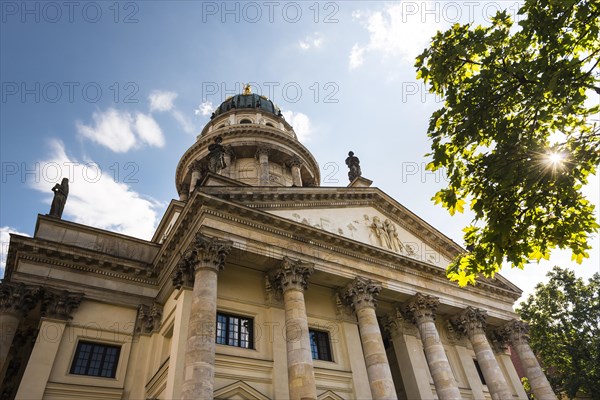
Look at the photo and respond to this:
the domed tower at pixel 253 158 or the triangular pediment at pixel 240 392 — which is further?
the domed tower at pixel 253 158

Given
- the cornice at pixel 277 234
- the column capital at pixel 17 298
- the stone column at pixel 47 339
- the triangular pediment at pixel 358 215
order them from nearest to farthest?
the stone column at pixel 47 339
the column capital at pixel 17 298
the cornice at pixel 277 234
the triangular pediment at pixel 358 215

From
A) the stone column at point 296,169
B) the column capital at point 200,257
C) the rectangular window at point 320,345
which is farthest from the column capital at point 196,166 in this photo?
the rectangular window at point 320,345

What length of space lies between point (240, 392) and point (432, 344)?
9195mm

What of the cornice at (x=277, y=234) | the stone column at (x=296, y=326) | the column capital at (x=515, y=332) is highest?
the cornice at (x=277, y=234)

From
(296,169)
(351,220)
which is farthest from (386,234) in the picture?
(296,169)

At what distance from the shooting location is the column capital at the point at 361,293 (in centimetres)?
1727

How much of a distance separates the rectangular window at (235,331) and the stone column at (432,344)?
27.0 ft

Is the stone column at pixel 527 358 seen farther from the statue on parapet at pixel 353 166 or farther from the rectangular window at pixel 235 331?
the rectangular window at pixel 235 331

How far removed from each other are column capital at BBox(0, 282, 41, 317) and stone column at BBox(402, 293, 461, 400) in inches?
653

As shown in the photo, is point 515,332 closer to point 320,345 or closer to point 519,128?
point 320,345

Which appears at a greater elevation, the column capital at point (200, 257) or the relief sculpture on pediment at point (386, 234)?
the relief sculpture on pediment at point (386, 234)

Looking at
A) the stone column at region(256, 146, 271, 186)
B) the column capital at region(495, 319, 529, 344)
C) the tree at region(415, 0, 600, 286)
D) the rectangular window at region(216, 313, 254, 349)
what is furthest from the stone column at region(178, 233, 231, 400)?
the column capital at region(495, 319, 529, 344)

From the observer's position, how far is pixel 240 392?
44.3 ft

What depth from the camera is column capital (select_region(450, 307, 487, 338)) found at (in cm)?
2059
